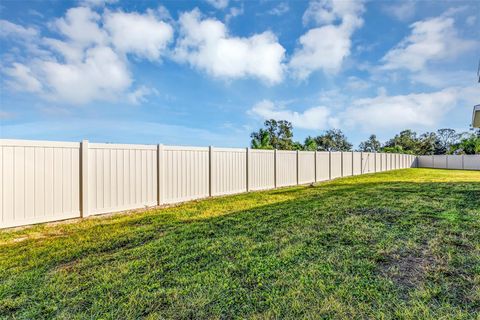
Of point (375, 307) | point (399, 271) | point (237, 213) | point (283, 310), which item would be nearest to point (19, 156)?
point (237, 213)

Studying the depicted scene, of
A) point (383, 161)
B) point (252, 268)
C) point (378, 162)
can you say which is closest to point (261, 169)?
point (252, 268)

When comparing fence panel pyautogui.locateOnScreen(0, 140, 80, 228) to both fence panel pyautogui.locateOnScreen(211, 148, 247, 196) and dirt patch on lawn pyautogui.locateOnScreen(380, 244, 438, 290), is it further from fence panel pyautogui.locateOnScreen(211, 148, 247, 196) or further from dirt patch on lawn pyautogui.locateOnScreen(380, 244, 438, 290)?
dirt patch on lawn pyautogui.locateOnScreen(380, 244, 438, 290)

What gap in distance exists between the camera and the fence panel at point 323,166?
11688 millimetres

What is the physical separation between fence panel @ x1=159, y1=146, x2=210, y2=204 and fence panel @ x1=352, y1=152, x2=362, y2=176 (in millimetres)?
11509

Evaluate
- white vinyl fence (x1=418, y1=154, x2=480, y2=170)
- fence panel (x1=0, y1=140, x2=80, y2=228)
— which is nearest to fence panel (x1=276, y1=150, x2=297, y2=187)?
fence panel (x1=0, y1=140, x2=80, y2=228)

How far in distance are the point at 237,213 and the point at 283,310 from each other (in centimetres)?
323

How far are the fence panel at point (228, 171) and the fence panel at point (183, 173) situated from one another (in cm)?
32

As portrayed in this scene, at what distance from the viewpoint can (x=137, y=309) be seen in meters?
1.70

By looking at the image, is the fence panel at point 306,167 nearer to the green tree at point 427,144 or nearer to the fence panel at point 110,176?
the fence panel at point 110,176

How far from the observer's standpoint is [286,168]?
32.2ft

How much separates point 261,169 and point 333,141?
85.5 feet

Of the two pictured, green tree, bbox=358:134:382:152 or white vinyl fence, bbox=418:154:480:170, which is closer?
white vinyl fence, bbox=418:154:480:170

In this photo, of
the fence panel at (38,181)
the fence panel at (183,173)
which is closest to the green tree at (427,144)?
the fence panel at (183,173)

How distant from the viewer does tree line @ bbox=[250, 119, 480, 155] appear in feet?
75.2
